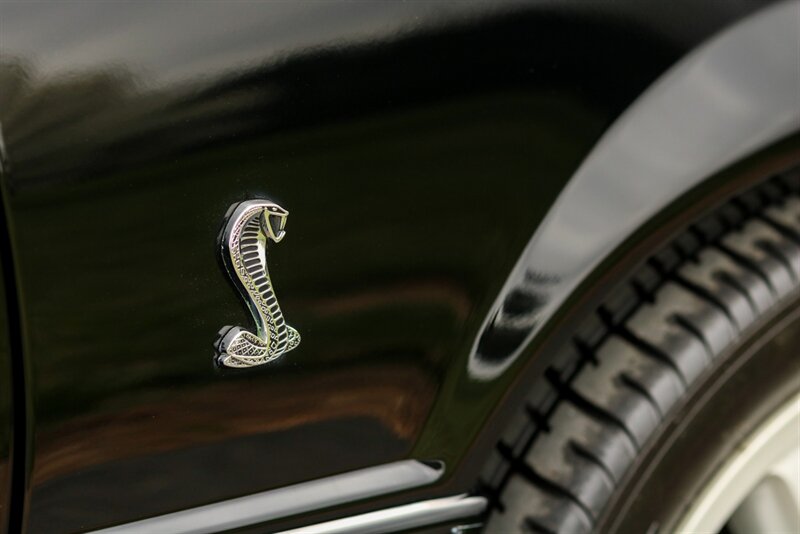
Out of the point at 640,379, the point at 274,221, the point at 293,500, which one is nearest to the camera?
the point at 274,221

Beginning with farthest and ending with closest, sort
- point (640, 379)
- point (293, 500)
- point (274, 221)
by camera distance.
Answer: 1. point (640, 379)
2. point (293, 500)
3. point (274, 221)

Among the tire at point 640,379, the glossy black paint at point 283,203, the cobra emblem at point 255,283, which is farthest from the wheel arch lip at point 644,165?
the cobra emblem at point 255,283

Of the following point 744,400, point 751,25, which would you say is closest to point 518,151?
point 751,25

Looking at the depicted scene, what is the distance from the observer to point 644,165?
1149mm

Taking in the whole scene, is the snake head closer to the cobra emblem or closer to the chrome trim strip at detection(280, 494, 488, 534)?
the cobra emblem

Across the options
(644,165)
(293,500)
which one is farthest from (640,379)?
(293,500)

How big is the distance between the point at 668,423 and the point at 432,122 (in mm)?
484

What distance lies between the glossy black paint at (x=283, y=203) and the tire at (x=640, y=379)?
4.6 inches

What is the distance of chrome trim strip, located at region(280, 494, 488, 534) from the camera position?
1157 millimetres

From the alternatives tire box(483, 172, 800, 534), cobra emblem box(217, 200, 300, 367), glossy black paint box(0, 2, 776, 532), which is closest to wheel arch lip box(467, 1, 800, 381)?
glossy black paint box(0, 2, 776, 532)

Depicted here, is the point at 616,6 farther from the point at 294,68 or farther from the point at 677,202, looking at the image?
the point at 294,68

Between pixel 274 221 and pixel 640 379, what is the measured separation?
1.65 ft

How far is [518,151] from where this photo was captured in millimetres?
1098

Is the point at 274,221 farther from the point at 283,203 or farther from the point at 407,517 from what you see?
the point at 407,517
